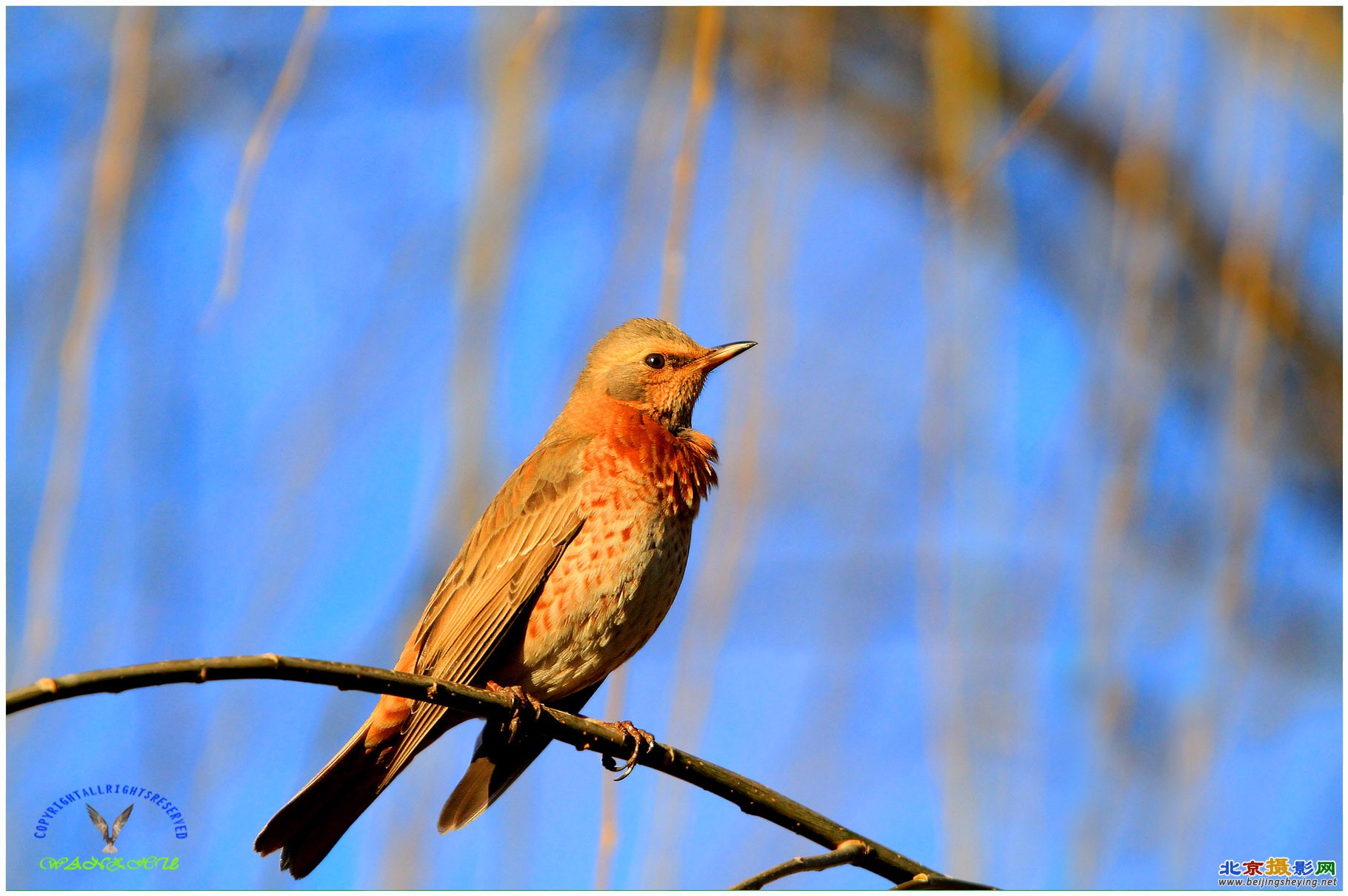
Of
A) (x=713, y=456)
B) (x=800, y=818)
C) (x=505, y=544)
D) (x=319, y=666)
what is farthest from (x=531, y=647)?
(x=319, y=666)

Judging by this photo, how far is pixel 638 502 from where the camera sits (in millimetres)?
4410

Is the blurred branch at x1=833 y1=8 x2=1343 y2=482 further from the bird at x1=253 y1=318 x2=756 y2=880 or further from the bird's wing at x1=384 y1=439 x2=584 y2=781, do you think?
the bird's wing at x1=384 y1=439 x2=584 y2=781

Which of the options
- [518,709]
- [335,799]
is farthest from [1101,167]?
[335,799]

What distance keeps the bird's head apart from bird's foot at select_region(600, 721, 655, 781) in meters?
1.67

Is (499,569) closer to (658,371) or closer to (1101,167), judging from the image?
(658,371)

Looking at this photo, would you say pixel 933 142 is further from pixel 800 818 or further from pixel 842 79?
pixel 800 818

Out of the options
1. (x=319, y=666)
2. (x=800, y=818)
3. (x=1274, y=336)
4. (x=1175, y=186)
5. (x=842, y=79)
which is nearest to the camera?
(x=319, y=666)

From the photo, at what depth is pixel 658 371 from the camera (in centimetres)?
509

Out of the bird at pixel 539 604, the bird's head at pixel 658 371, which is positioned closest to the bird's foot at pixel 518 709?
the bird at pixel 539 604

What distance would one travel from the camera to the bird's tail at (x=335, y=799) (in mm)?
3789

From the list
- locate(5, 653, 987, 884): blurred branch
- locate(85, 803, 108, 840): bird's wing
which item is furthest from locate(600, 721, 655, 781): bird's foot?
locate(85, 803, 108, 840): bird's wing

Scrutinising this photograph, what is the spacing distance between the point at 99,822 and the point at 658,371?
8.91 ft

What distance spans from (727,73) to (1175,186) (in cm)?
157

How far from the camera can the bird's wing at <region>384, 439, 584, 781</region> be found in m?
4.21
